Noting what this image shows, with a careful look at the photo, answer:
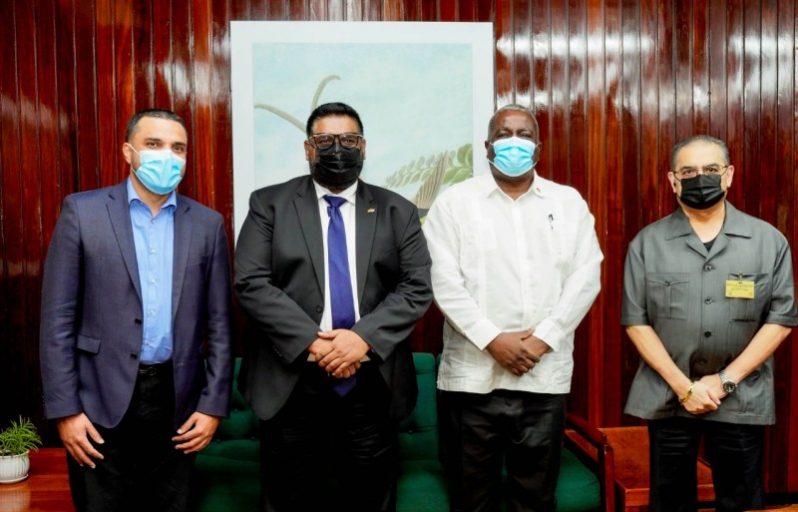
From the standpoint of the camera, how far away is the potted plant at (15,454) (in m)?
2.86

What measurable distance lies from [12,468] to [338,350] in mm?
1697

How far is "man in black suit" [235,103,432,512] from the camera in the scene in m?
2.33

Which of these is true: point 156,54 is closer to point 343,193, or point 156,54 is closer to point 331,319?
point 343,193

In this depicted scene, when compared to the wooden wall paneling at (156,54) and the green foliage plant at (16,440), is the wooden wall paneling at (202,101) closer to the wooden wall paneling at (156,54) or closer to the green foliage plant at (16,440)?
the wooden wall paneling at (156,54)

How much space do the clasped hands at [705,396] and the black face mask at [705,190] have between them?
66 cm

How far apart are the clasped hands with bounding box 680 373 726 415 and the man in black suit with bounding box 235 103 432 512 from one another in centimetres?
103

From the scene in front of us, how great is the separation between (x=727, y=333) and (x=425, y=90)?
5.98ft

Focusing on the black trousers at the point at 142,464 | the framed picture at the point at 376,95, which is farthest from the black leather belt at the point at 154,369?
the framed picture at the point at 376,95

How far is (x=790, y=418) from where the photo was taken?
144 inches

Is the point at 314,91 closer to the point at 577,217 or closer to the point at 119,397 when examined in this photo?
the point at 577,217

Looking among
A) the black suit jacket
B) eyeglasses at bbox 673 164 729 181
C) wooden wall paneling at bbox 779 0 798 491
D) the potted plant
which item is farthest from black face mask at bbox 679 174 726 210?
the potted plant

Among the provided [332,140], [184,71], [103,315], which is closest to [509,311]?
[332,140]

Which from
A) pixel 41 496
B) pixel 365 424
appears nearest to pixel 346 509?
pixel 365 424

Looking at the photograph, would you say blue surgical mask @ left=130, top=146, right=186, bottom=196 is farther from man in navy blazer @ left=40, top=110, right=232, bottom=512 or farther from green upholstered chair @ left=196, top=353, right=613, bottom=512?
green upholstered chair @ left=196, top=353, right=613, bottom=512
